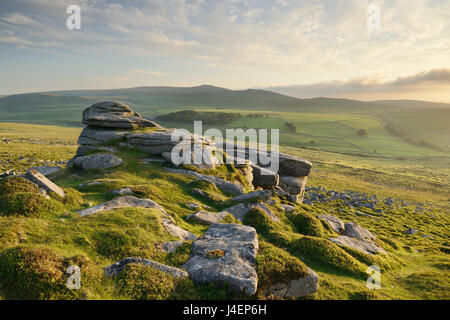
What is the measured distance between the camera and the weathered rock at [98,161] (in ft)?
101

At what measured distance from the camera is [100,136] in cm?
3788

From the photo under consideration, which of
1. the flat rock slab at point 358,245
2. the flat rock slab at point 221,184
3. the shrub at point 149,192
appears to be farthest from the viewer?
the flat rock slab at point 221,184

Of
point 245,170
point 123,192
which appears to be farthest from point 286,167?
point 123,192

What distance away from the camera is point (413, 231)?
36188mm

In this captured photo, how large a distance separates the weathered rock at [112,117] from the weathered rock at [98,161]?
906cm

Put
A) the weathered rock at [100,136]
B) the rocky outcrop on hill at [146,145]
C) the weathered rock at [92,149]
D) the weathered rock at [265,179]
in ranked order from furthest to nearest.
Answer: the weathered rock at [265,179] → the weathered rock at [100,136] → the weathered rock at [92,149] → the rocky outcrop on hill at [146,145]

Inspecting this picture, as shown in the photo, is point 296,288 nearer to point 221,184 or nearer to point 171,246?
point 171,246

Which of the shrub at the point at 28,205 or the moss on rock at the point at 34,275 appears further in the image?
the shrub at the point at 28,205

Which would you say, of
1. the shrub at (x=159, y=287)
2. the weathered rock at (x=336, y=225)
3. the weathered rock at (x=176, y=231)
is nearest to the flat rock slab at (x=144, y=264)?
the shrub at (x=159, y=287)

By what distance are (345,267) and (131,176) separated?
22.5m

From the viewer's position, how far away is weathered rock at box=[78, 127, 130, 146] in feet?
123

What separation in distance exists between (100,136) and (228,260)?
108ft

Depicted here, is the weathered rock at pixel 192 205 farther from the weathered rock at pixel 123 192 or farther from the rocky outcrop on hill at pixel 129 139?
the rocky outcrop on hill at pixel 129 139

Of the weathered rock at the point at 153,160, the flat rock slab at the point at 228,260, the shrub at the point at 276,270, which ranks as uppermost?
the weathered rock at the point at 153,160
